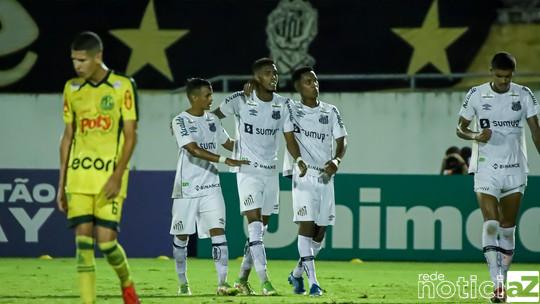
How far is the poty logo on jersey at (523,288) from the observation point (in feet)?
44.2

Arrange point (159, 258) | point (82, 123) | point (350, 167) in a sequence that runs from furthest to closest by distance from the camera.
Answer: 1. point (350, 167)
2. point (159, 258)
3. point (82, 123)

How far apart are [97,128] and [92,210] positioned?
2.11 ft

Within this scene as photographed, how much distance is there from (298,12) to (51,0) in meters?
4.57

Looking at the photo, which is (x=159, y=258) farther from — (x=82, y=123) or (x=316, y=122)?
(x=82, y=123)

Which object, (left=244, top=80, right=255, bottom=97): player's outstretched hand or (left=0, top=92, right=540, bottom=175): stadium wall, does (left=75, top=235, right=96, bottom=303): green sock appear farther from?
(left=0, top=92, right=540, bottom=175): stadium wall

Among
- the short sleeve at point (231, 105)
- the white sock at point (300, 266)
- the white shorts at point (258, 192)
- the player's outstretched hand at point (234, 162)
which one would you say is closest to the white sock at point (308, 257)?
the white sock at point (300, 266)

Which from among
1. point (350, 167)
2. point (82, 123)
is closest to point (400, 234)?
point (350, 167)

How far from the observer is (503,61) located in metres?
13.3

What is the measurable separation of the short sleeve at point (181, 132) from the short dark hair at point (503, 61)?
3.18 metres

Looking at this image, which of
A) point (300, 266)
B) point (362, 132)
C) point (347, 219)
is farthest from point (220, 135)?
point (362, 132)

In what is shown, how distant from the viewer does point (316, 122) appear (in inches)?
568

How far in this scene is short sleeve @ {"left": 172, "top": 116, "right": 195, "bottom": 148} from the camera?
46.8 feet

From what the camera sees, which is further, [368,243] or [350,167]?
[350,167]

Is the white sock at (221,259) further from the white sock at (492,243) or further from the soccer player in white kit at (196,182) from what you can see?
the white sock at (492,243)
